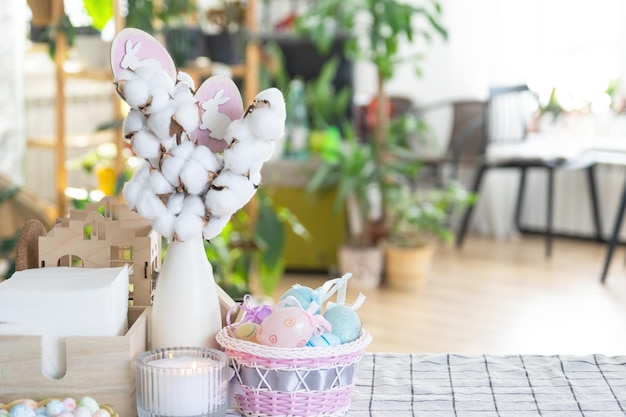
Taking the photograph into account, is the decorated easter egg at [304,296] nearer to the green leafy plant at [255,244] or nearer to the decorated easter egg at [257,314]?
the decorated easter egg at [257,314]

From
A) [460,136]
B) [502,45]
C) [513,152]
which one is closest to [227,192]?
[513,152]

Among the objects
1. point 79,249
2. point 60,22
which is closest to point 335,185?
point 60,22

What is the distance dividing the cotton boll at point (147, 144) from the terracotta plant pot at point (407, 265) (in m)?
3.90

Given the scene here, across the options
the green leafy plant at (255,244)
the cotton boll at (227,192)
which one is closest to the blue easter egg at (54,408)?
the cotton boll at (227,192)

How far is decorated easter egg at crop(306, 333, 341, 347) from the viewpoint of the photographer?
1.08 m

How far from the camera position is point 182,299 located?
110cm

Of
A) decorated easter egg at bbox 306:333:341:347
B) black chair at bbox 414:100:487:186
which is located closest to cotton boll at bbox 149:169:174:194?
decorated easter egg at bbox 306:333:341:347

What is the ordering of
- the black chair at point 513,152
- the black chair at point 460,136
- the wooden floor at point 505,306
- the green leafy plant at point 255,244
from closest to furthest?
the green leafy plant at point 255,244, the wooden floor at point 505,306, the black chair at point 513,152, the black chair at point 460,136

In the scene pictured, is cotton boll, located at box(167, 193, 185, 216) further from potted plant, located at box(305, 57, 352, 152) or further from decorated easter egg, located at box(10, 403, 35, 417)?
potted plant, located at box(305, 57, 352, 152)

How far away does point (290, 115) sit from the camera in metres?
5.27

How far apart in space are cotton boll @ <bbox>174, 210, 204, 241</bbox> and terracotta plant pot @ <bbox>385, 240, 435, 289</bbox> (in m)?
3.86

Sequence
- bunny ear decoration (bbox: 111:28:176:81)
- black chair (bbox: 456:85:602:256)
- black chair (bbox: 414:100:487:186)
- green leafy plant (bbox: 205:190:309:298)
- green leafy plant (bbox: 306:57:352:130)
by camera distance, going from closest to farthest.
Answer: bunny ear decoration (bbox: 111:28:176:81), green leafy plant (bbox: 205:190:309:298), green leafy plant (bbox: 306:57:352:130), black chair (bbox: 456:85:602:256), black chair (bbox: 414:100:487:186)

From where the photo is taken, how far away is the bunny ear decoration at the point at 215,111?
1.12m

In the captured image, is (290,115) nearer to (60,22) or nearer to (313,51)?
(313,51)
